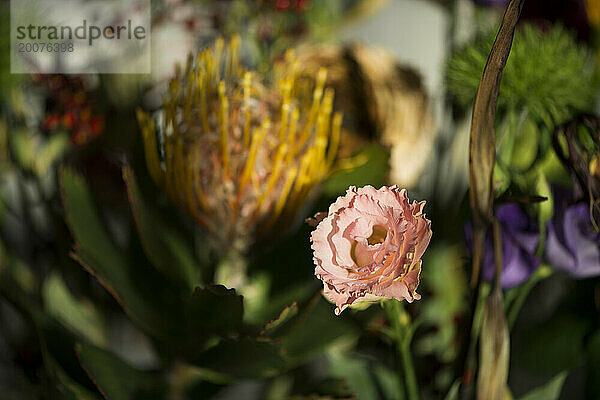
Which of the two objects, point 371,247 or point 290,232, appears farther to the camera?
point 290,232

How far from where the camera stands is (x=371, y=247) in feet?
0.66

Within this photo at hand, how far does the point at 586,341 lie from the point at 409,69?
Result: 0.66 ft

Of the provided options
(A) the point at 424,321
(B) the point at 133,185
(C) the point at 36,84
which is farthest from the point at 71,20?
(A) the point at 424,321

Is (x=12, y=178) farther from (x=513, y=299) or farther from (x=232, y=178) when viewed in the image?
(x=513, y=299)

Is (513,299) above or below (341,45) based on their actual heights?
below

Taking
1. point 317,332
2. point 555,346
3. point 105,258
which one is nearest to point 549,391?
point 555,346

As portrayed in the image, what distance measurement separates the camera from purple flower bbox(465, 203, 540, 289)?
0.28 m

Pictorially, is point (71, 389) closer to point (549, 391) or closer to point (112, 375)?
point (112, 375)

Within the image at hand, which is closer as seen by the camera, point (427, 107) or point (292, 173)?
point (292, 173)

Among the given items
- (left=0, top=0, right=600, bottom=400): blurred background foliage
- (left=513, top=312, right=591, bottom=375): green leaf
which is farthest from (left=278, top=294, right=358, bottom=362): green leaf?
(left=513, top=312, right=591, bottom=375): green leaf

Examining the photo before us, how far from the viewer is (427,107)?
0.39m

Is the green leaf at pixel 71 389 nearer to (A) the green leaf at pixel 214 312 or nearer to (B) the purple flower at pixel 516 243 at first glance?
(A) the green leaf at pixel 214 312

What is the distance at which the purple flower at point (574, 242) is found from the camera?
0.28 meters

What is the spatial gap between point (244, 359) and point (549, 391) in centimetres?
18
